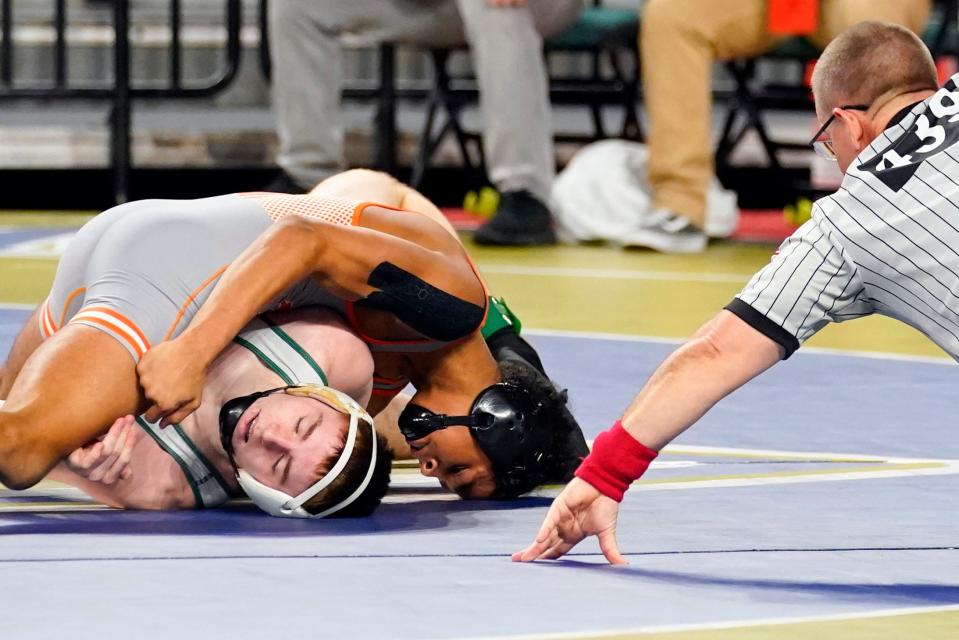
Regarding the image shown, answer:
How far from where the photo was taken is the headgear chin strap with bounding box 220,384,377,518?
3502 mm

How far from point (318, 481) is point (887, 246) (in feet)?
3.60

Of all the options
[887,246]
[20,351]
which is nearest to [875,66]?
[887,246]

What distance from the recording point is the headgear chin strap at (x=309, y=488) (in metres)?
3.50

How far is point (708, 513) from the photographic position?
358 cm

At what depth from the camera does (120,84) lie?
9406 mm

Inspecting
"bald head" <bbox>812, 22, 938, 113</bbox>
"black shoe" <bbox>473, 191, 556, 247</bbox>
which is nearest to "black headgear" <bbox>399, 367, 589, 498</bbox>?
"bald head" <bbox>812, 22, 938, 113</bbox>

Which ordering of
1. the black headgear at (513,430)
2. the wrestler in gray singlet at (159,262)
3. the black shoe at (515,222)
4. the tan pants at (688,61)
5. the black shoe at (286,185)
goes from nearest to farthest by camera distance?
the wrestler in gray singlet at (159,262), the black headgear at (513,430), the tan pants at (688,61), the black shoe at (515,222), the black shoe at (286,185)

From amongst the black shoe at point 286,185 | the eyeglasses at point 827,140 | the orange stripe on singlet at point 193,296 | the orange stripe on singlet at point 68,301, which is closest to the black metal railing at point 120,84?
the black shoe at point 286,185

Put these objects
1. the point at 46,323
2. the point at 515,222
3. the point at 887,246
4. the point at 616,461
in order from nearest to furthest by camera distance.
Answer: the point at 887,246 < the point at 616,461 < the point at 46,323 < the point at 515,222

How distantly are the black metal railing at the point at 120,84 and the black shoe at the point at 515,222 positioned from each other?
207 cm

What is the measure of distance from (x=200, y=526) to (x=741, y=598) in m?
1.00

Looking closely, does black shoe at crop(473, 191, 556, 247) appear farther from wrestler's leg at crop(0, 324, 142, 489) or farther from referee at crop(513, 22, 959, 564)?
referee at crop(513, 22, 959, 564)

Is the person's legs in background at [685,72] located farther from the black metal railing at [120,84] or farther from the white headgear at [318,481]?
the white headgear at [318,481]

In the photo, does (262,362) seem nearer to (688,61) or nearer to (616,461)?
(616,461)
